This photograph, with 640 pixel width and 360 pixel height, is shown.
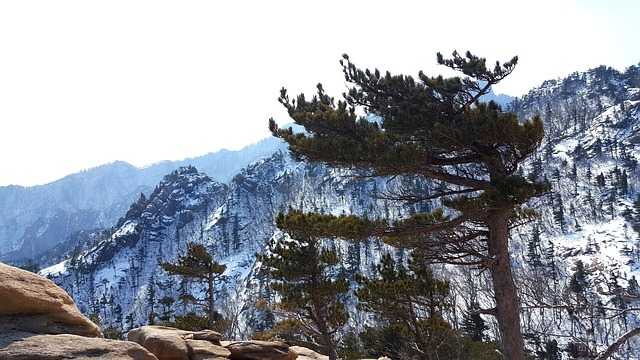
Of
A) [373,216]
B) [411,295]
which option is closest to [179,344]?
[411,295]

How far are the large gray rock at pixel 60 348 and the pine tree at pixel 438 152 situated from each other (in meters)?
4.82

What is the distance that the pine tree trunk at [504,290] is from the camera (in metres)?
9.95

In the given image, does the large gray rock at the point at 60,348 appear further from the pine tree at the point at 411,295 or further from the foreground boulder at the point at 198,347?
the pine tree at the point at 411,295

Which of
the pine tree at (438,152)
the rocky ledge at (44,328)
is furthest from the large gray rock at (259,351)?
the rocky ledge at (44,328)

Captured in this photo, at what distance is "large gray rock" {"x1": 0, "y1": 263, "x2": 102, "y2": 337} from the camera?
21.9 ft

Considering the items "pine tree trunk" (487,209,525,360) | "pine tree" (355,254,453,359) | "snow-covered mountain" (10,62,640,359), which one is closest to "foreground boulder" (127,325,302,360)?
"pine tree" (355,254,453,359)

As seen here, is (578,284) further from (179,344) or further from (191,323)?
(191,323)

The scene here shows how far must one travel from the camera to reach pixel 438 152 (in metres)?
10.7

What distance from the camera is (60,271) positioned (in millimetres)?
175375

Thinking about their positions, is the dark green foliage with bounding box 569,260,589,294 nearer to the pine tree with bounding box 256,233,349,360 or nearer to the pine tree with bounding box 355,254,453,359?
the pine tree with bounding box 355,254,453,359

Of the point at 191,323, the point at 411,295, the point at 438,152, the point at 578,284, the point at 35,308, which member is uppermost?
the point at 438,152

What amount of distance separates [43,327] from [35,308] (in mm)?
368

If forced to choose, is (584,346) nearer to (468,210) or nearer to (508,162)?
Answer: (468,210)

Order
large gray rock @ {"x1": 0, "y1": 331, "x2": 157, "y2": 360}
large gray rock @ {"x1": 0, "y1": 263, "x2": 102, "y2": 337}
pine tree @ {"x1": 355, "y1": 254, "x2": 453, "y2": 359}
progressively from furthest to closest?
pine tree @ {"x1": 355, "y1": 254, "x2": 453, "y2": 359}, large gray rock @ {"x1": 0, "y1": 263, "x2": 102, "y2": 337}, large gray rock @ {"x1": 0, "y1": 331, "x2": 157, "y2": 360}
